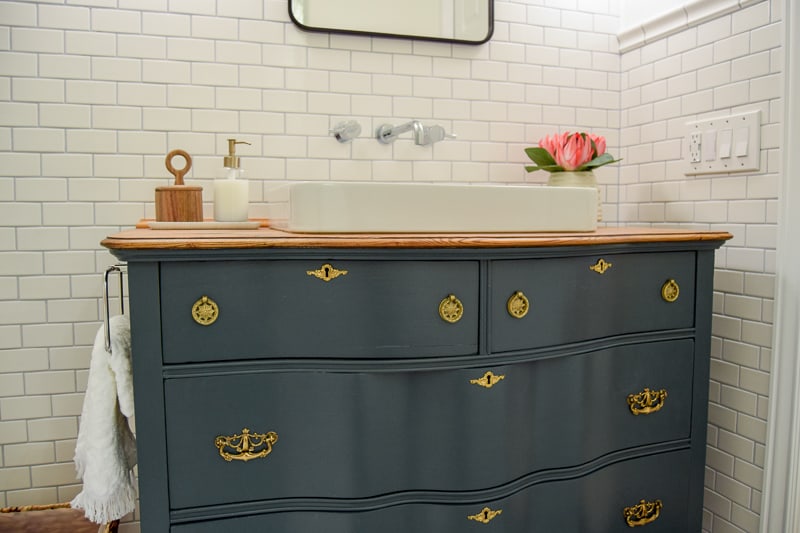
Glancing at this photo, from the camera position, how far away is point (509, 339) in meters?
1.26

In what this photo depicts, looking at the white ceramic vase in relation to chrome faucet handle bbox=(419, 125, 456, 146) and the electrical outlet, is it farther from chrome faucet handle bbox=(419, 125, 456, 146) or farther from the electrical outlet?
chrome faucet handle bbox=(419, 125, 456, 146)

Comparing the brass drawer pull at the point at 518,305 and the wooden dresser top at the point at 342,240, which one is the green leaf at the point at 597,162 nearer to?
the wooden dresser top at the point at 342,240

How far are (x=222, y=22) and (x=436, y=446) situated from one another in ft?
4.23

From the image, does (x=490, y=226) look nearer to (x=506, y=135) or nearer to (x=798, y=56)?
(x=506, y=135)

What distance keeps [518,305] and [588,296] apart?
0.20 metres

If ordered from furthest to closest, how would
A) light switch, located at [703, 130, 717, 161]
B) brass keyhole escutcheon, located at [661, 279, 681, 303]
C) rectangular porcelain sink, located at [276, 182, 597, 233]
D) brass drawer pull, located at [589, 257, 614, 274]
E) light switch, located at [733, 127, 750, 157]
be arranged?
light switch, located at [703, 130, 717, 161] → light switch, located at [733, 127, 750, 157] → brass keyhole escutcheon, located at [661, 279, 681, 303] → brass drawer pull, located at [589, 257, 614, 274] → rectangular porcelain sink, located at [276, 182, 597, 233]

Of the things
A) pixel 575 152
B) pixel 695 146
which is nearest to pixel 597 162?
pixel 575 152

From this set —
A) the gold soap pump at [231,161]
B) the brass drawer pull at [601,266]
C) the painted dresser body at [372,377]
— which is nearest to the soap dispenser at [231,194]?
the gold soap pump at [231,161]

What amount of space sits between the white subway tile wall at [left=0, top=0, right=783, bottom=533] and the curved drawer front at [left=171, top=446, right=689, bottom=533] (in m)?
0.30

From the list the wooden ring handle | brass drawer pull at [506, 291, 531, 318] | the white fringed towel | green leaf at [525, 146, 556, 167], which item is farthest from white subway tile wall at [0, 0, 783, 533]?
brass drawer pull at [506, 291, 531, 318]

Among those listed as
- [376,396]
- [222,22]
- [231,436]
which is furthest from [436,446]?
[222,22]

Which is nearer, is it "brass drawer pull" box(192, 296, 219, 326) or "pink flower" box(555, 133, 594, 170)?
"brass drawer pull" box(192, 296, 219, 326)

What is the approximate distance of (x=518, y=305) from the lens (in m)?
1.26

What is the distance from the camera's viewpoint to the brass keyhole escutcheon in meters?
1.46
